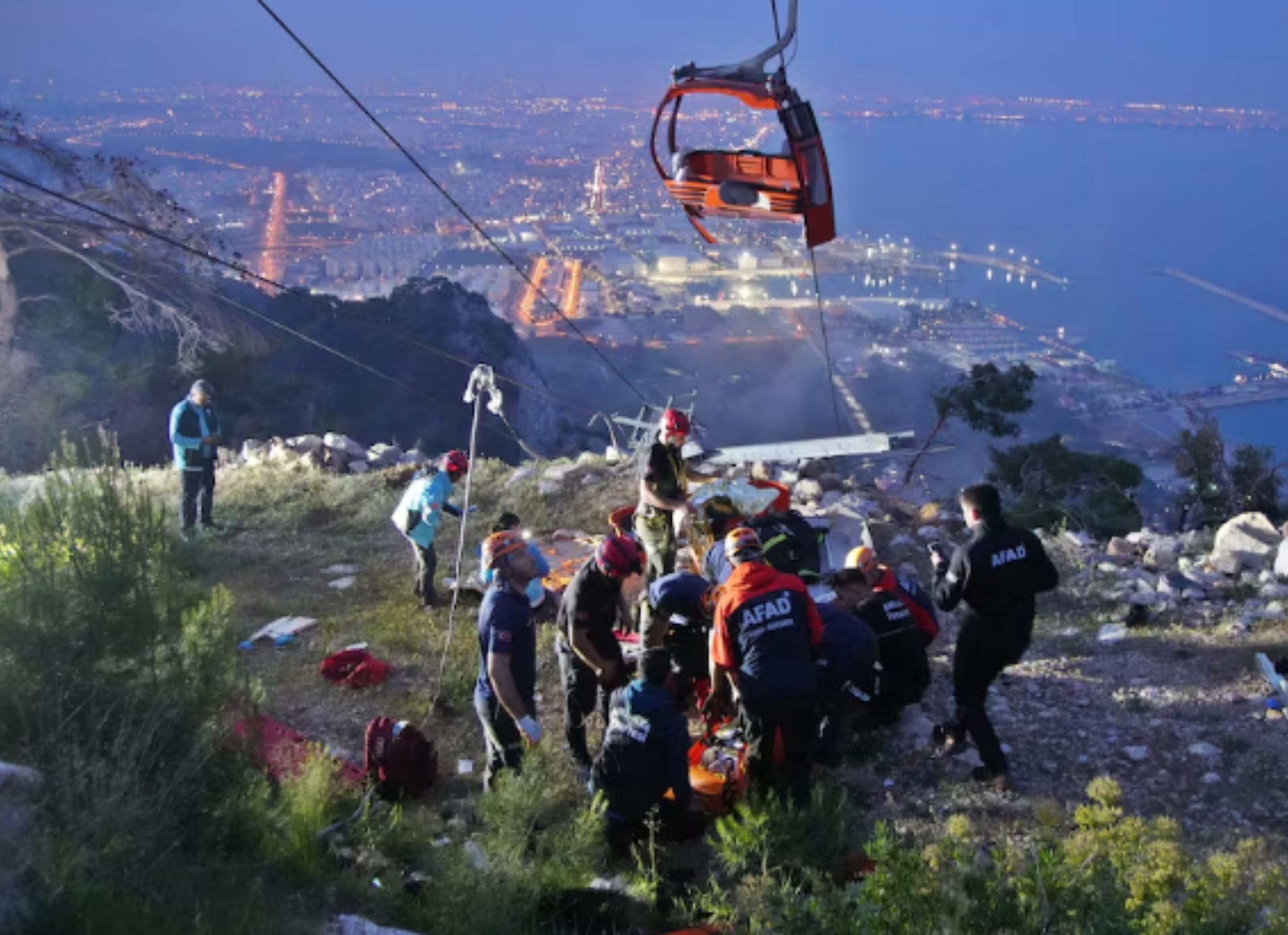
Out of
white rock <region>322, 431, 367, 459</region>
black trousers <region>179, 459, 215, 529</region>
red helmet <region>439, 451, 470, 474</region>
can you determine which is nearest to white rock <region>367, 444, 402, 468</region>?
white rock <region>322, 431, 367, 459</region>

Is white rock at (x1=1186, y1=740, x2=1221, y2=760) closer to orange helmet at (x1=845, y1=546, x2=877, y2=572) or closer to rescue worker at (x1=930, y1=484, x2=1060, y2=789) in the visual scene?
rescue worker at (x1=930, y1=484, x2=1060, y2=789)

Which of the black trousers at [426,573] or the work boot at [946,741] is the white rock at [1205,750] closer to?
the work boot at [946,741]

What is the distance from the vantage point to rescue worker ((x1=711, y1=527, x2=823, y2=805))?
4.82m

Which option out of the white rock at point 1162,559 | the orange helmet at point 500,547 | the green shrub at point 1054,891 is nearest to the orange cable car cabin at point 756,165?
the orange helmet at point 500,547

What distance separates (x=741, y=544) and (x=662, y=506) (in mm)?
2205

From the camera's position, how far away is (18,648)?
14.5ft

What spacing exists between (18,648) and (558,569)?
5044mm

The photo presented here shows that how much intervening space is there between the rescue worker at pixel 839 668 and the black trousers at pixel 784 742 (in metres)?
0.47

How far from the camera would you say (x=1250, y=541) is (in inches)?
346

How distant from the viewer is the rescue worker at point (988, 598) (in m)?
5.14

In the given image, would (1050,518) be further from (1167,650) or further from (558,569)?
(558,569)

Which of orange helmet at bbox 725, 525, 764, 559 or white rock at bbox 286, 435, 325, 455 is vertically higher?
orange helmet at bbox 725, 525, 764, 559

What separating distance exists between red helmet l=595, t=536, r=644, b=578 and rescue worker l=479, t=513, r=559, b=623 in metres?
0.34

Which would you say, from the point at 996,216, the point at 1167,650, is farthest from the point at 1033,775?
the point at 996,216
